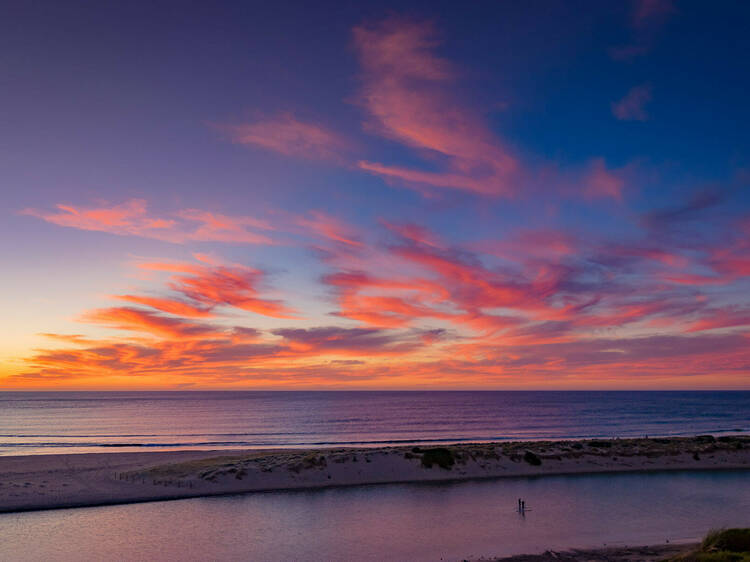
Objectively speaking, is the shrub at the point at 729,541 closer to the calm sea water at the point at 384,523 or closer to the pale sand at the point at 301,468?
the calm sea water at the point at 384,523

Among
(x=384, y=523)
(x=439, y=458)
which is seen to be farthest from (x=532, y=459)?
(x=384, y=523)

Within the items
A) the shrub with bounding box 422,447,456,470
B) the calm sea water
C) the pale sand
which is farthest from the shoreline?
the shrub with bounding box 422,447,456,470

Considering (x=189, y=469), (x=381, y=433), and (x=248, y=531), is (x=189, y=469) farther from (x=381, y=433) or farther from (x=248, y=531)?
(x=381, y=433)

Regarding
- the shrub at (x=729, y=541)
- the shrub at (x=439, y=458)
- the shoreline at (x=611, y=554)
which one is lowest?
the shoreline at (x=611, y=554)

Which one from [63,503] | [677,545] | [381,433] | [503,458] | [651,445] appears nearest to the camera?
[677,545]

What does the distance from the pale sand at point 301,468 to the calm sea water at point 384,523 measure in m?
2.48

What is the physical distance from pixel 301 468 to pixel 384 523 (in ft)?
46.5

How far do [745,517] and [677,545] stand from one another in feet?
28.7

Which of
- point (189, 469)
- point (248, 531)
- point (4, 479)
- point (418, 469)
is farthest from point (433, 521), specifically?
point (4, 479)

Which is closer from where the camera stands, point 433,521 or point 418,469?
point 433,521

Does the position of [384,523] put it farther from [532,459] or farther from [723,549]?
[532,459]

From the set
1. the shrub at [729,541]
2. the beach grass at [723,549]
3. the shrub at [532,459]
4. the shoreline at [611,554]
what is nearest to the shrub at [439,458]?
the shrub at [532,459]

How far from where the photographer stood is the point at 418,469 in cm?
4228

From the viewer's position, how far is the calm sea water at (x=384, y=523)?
23359 mm
